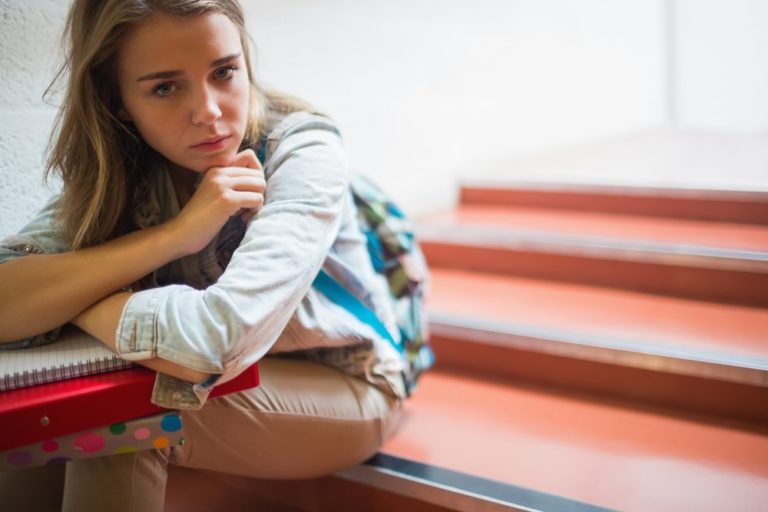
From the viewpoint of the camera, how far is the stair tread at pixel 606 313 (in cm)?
172

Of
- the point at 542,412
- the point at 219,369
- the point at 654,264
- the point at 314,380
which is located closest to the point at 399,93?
the point at 654,264

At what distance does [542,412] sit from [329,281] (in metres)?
0.78

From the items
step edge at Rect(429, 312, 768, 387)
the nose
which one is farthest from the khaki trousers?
step edge at Rect(429, 312, 768, 387)

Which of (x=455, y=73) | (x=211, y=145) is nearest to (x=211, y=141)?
(x=211, y=145)

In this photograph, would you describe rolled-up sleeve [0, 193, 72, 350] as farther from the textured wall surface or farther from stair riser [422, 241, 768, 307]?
stair riser [422, 241, 768, 307]

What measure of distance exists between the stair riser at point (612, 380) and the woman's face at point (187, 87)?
1080 mm

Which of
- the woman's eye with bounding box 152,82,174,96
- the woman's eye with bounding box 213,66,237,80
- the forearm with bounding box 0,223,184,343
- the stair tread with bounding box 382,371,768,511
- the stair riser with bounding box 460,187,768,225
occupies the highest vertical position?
the woman's eye with bounding box 213,66,237,80

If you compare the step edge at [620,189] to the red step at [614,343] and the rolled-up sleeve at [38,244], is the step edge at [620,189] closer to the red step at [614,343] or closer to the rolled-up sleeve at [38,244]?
the red step at [614,343]

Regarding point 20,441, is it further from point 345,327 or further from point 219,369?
point 345,327

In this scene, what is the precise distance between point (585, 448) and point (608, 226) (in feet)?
3.34

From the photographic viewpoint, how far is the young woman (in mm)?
983

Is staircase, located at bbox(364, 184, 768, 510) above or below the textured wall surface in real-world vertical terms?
below

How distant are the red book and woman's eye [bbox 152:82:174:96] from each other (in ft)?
1.44

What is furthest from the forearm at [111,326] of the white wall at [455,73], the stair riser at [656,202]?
the stair riser at [656,202]
